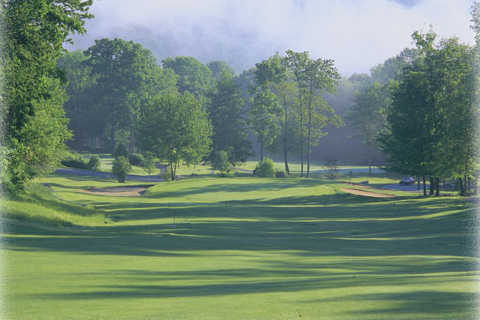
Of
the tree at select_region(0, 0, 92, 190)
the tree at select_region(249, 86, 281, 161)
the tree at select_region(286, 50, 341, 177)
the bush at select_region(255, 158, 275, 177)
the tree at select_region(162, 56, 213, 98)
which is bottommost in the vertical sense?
the bush at select_region(255, 158, 275, 177)

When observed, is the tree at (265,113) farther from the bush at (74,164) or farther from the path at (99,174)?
the bush at (74,164)

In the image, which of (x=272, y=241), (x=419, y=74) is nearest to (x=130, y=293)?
(x=272, y=241)

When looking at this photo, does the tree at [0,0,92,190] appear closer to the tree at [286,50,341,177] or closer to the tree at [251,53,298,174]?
the tree at [286,50,341,177]

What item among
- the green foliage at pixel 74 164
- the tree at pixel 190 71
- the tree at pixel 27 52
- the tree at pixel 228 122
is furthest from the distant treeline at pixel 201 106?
the green foliage at pixel 74 164

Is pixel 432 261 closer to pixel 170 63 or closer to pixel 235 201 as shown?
pixel 235 201

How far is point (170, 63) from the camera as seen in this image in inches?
7156

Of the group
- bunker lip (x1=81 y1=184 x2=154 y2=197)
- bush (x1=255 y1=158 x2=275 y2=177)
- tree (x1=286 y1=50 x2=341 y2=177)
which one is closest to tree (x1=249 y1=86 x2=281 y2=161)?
tree (x1=286 y1=50 x2=341 y2=177)

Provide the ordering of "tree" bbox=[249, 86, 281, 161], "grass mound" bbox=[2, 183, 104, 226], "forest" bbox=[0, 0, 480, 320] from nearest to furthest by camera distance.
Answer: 1. "forest" bbox=[0, 0, 480, 320]
2. "grass mound" bbox=[2, 183, 104, 226]
3. "tree" bbox=[249, 86, 281, 161]

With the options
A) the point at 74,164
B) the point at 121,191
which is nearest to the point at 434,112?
the point at 121,191

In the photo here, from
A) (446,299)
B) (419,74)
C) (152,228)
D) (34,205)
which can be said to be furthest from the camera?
(419,74)

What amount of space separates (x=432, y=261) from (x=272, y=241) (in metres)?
8.07

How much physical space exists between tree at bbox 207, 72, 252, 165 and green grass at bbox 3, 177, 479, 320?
6841cm

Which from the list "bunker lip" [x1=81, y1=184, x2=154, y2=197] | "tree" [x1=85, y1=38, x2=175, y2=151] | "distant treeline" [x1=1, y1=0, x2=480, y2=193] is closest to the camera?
"distant treeline" [x1=1, y1=0, x2=480, y2=193]

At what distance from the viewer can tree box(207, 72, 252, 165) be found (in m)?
105
